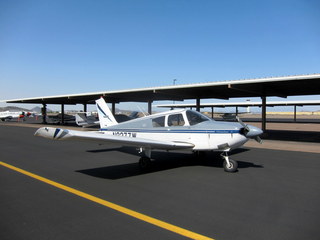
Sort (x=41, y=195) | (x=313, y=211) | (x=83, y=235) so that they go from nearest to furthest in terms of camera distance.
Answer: (x=83, y=235)
(x=313, y=211)
(x=41, y=195)

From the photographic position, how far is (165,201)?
15.0ft

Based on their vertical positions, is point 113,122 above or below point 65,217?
above

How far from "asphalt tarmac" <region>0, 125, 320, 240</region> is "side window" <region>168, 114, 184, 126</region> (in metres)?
1.48

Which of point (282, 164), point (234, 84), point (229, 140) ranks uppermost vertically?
point (234, 84)

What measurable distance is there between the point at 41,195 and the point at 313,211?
5430 millimetres

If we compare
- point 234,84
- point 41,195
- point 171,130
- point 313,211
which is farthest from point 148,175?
point 234,84

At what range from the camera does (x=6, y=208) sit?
165 inches

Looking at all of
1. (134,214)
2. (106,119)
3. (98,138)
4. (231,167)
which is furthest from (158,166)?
(106,119)

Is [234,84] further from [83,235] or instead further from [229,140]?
[83,235]

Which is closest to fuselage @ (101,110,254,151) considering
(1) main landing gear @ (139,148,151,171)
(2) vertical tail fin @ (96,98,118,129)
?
(1) main landing gear @ (139,148,151,171)

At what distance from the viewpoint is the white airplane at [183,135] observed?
632 centimetres

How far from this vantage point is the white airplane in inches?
249

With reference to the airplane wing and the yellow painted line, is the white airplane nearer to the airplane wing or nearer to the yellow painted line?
the airplane wing

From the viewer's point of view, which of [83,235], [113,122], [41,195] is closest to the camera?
[83,235]
